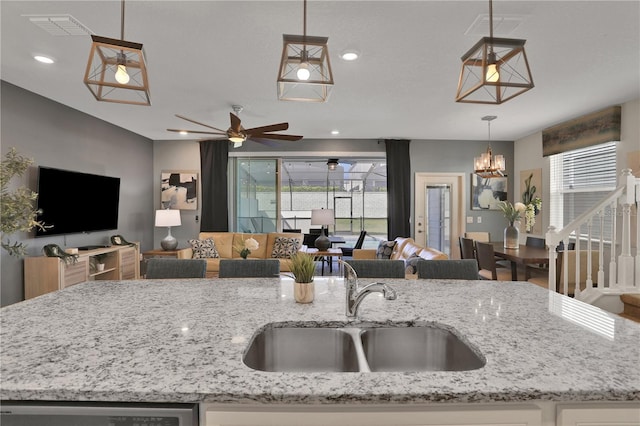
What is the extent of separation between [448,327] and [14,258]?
14.5ft

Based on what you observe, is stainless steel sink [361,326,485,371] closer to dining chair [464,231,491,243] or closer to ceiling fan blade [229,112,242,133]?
ceiling fan blade [229,112,242,133]

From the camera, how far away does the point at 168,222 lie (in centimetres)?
572

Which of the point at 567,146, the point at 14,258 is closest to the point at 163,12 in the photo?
the point at 14,258

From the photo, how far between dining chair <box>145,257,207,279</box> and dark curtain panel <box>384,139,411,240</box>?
14.6 feet

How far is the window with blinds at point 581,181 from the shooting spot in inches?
170

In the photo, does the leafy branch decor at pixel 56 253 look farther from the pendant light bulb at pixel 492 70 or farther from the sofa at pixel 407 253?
the pendant light bulb at pixel 492 70

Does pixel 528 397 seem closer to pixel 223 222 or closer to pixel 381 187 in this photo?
pixel 223 222

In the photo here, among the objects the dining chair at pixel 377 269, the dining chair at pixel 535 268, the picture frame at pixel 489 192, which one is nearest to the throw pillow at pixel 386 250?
the dining chair at pixel 535 268

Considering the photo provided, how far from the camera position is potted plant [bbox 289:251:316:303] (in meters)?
1.50

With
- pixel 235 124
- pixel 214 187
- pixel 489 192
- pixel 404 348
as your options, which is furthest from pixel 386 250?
pixel 404 348

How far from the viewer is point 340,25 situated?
7.75 ft

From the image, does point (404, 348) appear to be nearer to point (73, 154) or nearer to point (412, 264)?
point (412, 264)

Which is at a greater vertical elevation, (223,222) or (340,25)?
(340,25)

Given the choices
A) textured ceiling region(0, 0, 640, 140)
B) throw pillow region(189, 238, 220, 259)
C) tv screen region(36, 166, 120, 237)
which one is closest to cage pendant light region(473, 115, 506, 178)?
textured ceiling region(0, 0, 640, 140)
